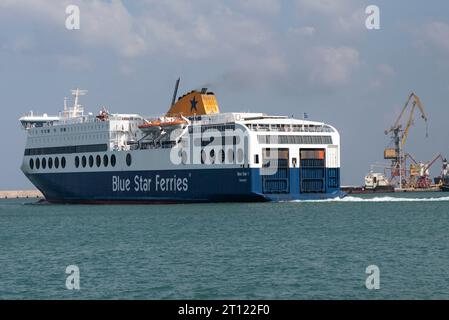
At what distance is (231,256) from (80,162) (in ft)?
176

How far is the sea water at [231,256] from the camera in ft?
97.5

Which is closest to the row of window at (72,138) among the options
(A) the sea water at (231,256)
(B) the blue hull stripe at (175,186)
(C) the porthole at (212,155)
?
(B) the blue hull stripe at (175,186)

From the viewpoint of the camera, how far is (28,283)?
31.8m

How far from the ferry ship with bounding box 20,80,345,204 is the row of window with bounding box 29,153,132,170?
0.32 feet

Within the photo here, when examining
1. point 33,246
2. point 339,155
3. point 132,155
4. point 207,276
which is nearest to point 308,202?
point 339,155

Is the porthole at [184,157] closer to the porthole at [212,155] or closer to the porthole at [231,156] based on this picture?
the porthole at [212,155]

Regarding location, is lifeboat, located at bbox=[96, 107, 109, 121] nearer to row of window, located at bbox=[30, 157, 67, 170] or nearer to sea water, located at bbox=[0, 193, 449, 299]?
row of window, located at bbox=[30, 157, 67, 170]

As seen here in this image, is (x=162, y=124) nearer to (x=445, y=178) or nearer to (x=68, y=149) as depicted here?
(x=68, y=149)

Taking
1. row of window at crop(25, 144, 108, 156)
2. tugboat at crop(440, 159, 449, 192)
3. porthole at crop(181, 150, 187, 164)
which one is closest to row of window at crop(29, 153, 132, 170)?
row of window at crop(25, 144, 108, 156)

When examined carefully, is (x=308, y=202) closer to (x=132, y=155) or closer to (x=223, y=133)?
(x=223, y=133)

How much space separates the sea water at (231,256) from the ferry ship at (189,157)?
11.1 m

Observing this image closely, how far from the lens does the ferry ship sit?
74.6m

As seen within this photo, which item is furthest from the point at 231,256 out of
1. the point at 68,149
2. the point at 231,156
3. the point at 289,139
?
the point at 68,149
